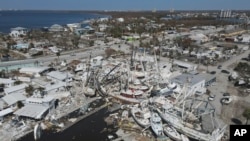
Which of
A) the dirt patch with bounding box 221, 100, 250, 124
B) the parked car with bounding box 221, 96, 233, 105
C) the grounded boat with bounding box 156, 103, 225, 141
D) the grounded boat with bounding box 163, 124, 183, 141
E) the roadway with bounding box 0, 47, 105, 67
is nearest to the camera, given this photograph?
the grounded boat with bounding box 156, 103, 225, 141

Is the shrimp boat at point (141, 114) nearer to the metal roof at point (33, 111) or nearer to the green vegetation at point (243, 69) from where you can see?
the metal roof at point (33, 111)

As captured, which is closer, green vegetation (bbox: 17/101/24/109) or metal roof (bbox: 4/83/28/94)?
green vegetation (bbox: 17/101/24/109)

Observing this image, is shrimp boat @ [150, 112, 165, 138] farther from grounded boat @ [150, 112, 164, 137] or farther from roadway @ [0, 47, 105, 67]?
roadway @ [0, 47, 105, 67]

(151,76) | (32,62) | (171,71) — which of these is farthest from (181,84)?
(32,62)

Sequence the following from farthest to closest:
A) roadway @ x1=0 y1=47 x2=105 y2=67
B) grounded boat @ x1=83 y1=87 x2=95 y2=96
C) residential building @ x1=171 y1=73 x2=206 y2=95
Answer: roadway @ x1=0 y1=47 x2=105 y2=67 → grounded boat @ x1=83 y1=87 x2=95 y2=96 → residential building @ x1=171 y1=73 x2=206 y2=95

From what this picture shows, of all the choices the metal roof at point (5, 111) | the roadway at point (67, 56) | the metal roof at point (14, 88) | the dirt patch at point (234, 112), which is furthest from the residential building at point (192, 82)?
the roadway at point (67, 56)

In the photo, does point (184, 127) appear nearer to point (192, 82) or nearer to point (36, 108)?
point (192, 82)

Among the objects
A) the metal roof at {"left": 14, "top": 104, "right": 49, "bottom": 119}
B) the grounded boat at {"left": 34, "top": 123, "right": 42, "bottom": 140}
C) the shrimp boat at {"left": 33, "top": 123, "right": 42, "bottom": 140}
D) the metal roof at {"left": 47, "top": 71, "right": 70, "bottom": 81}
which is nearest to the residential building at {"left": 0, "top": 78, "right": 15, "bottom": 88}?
the metal roof at {"left": 47, "top": 71, "right": 70, "bottom": 81}

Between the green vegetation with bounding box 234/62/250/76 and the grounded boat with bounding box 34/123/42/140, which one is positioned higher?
the green vegetation with bounding box 234/62/250/76

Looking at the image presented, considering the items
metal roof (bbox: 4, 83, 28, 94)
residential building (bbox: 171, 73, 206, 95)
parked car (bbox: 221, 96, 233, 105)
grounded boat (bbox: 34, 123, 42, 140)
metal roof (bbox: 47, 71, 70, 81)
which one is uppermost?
residential building (bbox: 171, 73, 206, 95)
